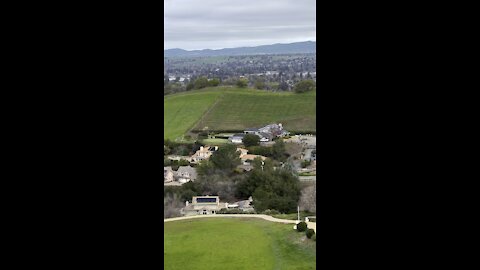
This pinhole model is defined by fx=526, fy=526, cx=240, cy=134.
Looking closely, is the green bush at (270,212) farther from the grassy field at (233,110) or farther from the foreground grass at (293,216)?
the grassy field at (233,110)

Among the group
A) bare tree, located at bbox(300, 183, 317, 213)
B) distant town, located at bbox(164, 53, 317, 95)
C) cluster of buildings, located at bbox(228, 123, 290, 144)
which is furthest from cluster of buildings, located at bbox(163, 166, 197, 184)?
bare tree, located at bbox(300, 183, 317, 213)

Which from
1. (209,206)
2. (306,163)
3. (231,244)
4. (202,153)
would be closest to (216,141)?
(202,153)

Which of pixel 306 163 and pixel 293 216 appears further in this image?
pixel 293 216

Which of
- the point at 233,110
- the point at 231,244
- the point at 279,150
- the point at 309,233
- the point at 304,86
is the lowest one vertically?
the point at 231,244

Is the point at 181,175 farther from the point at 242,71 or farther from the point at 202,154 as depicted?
the point at 242,71
